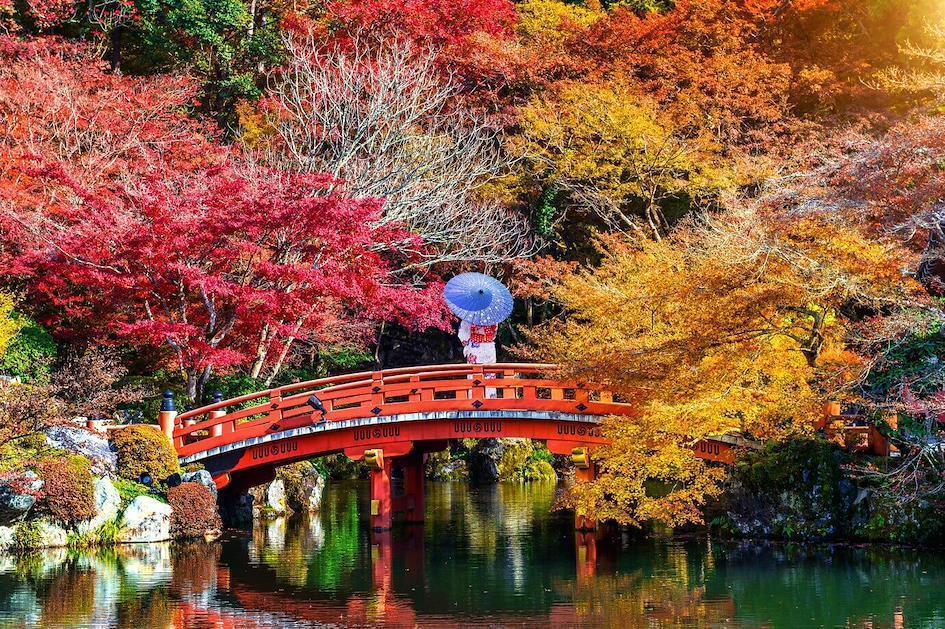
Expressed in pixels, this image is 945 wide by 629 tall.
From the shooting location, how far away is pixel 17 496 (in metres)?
18.3

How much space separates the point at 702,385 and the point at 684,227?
929 cm

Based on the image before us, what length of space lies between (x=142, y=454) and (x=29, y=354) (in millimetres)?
4106

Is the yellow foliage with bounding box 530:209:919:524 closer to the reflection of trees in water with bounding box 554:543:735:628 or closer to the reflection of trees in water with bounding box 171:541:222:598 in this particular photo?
the reflection of trees in water with bounding box 554:543:735:628

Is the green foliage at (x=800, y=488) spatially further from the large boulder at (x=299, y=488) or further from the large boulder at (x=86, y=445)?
the large boulder at (x=86, y=445)

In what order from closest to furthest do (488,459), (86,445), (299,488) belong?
(86,445) → (299,488) → (488,459)

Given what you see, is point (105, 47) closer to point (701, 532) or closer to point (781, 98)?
point (781, 98)

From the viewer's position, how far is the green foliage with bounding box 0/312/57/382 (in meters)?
22.8

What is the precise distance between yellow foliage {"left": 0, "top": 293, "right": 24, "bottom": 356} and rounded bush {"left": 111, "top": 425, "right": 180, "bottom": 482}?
8.84ft

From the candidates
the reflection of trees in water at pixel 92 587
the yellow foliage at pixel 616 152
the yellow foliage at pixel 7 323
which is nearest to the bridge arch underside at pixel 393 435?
the reflection of trees in water at pixel 92 587

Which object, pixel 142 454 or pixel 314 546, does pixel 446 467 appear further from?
pixel 142 454

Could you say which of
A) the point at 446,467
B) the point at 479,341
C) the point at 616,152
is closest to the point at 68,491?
the point at 479,341

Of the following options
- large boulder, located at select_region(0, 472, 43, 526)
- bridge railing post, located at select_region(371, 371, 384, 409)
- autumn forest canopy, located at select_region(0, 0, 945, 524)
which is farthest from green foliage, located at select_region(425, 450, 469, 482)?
large boulder, located at select_region(0, 472, 43, 526)

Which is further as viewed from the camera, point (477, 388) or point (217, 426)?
point (217, 426)

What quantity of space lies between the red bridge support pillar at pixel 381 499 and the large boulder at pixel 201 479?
2.60 metres
